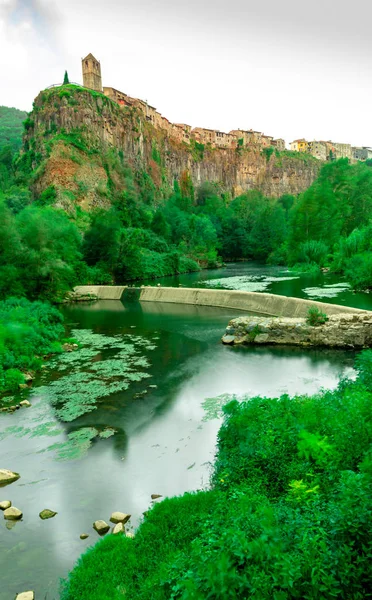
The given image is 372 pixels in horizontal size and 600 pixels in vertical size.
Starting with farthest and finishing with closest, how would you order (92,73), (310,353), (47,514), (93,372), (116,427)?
(92,73), (310,353), (93,372), (116,427), (47,514)

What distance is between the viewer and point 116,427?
10367 millimetres

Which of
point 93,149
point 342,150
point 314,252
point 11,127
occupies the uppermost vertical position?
point 11,127

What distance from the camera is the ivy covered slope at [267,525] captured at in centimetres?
337

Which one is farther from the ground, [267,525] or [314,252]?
[314,252]

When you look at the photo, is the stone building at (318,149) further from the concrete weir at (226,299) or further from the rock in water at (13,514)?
the rock in water at (13,514)

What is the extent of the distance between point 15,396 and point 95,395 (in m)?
2.39

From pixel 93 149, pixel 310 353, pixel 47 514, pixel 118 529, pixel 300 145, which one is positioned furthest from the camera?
pixel 300 145

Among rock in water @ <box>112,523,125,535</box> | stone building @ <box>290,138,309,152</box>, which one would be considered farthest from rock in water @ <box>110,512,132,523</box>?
stone building @ <box>290,138,309,152</box>

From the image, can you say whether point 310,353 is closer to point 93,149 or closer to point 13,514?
point 13,514

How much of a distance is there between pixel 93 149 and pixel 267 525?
68.8 m

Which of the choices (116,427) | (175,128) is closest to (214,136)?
(175,128)

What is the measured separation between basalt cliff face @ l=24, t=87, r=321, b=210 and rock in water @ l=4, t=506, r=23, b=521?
51840mm

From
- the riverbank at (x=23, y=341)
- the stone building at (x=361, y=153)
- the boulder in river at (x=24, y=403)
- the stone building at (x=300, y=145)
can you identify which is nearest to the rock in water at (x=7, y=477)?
the boulder in river at (x=24, y=403)

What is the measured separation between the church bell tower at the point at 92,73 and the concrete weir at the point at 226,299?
52240 millimetres
